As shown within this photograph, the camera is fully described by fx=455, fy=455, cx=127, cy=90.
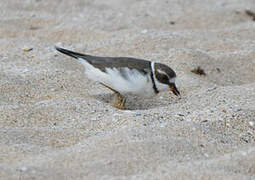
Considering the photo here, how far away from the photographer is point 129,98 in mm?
4074

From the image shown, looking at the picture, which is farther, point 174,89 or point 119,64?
point 174,89

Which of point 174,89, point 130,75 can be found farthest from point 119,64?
point 174,89

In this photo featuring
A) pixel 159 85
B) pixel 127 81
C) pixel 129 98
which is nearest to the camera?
pixel 127 81

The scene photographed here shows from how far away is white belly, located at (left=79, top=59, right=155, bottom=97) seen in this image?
355 centimetres

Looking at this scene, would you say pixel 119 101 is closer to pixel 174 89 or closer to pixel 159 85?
pixel 159 85

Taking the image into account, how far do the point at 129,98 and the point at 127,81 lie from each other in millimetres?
550

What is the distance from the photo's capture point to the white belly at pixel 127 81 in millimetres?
3551

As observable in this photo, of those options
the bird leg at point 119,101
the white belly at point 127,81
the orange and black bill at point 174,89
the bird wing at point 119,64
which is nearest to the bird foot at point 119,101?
the bird leg at point 119,101

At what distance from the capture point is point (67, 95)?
3.76m

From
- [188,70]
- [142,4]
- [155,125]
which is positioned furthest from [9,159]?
[142,4]

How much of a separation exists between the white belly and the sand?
172mm

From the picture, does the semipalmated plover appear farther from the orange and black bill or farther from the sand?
the sand

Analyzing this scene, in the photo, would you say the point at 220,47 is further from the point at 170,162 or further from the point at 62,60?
the point at 170,162

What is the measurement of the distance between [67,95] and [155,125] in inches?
37.6
